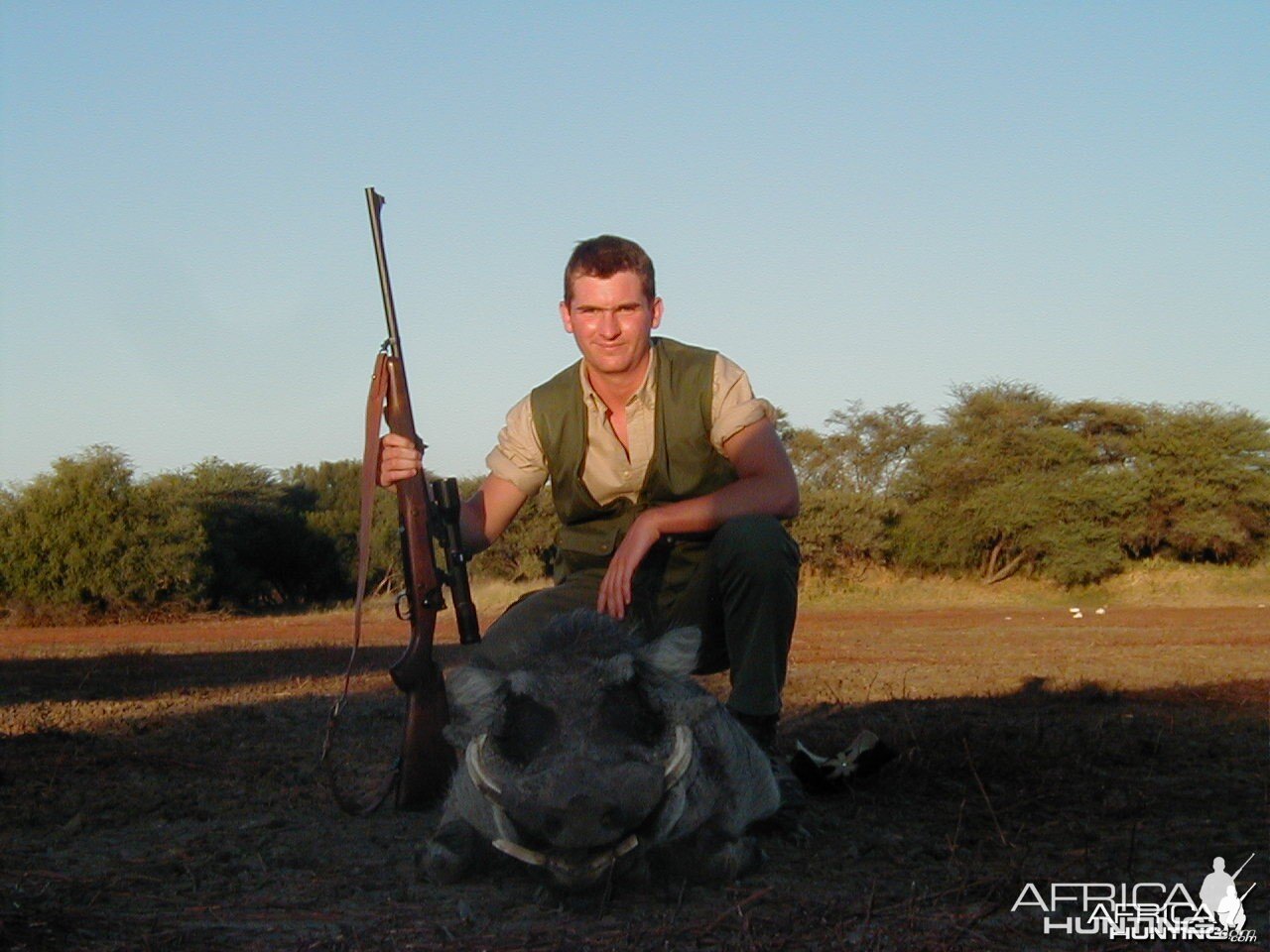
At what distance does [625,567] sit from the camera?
435cm

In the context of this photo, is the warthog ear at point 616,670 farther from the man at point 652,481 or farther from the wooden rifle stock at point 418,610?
the wooden rifle stock at point 418,610

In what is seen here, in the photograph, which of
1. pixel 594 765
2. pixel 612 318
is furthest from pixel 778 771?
pixel 612 318

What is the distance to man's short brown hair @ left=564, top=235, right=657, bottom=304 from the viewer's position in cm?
479

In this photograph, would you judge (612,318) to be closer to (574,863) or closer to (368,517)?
(368,517)

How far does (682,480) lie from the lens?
496cm

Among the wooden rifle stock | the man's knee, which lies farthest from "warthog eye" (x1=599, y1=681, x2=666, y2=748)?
the wooden rifle stock

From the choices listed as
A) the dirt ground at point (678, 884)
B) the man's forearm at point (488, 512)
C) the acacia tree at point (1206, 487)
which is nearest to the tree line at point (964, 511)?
the acacia tree at point (1206, 487)

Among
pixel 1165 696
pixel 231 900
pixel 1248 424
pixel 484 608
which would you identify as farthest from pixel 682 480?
pixel 1248 424

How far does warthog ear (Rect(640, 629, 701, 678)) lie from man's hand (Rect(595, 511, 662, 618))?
59 centimetres

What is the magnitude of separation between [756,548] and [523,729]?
129 centimetres

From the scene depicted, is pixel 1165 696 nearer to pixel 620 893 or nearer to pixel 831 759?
pixel 831 759

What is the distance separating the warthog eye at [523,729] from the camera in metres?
3.45

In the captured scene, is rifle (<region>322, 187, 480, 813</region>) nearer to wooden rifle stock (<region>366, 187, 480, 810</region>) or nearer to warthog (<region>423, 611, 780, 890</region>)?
wooden rifle stock (<region>366, 187, 480, 810</region>)

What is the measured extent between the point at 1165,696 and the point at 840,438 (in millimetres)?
30266
